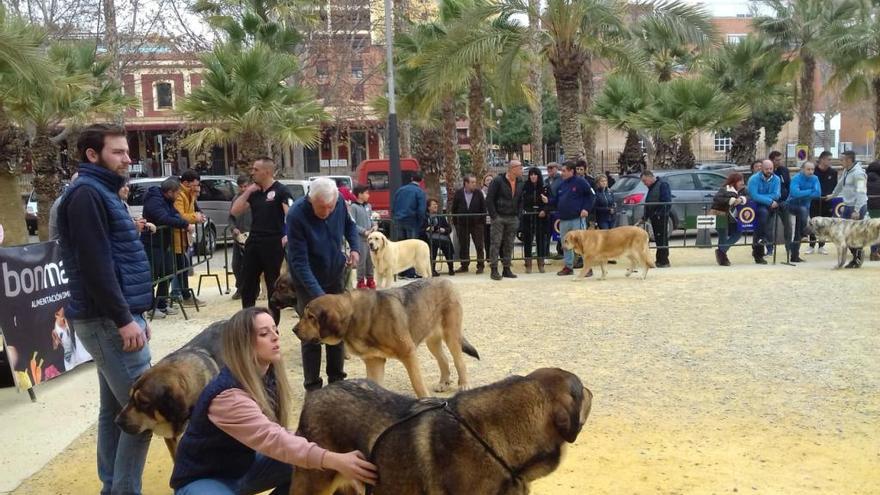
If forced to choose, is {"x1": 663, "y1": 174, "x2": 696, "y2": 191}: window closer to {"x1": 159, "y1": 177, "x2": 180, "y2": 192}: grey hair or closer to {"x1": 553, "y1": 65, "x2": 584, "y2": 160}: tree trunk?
{"x1": 553, "y1": 65, "x2": 584, "y2": 160}: tree trunk

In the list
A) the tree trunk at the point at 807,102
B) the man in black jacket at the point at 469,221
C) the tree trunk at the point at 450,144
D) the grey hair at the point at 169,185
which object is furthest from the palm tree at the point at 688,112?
the grey hair at the point at 169,185

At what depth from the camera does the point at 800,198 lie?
14.0 m

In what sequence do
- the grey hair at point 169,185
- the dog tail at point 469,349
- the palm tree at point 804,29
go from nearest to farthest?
the dog tail at point 469,349
the grey hair at point 169,185
the palm tree at point 804,29

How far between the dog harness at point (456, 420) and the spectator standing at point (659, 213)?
1136 cm

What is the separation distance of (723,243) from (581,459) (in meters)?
10.2

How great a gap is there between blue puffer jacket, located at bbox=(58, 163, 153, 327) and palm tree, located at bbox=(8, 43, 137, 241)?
13.9 m

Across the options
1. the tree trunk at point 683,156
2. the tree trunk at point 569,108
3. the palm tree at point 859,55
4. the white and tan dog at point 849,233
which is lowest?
the white and tan dog at point 849,233

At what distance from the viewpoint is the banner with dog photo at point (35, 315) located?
625 cm

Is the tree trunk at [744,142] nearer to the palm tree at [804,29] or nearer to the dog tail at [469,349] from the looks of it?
the palm tree at [804,29]

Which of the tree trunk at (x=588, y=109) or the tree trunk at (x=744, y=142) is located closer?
the tree trunk at (x=588, y=109)

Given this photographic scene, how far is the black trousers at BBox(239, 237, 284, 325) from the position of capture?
24.4ft

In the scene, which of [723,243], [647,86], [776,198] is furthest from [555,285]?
[647,86]

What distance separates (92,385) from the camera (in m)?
6.85

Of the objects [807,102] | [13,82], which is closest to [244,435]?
[13,82]
